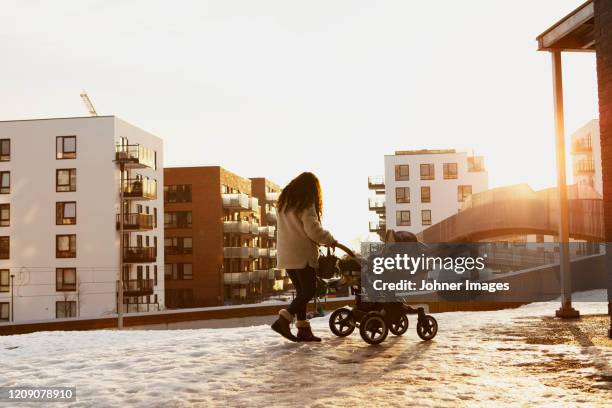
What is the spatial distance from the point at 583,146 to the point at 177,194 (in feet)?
134

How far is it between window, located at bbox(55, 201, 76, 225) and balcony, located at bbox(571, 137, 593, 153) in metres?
49.0

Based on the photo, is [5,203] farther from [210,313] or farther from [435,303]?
[435,303]

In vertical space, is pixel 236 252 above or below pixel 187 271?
above

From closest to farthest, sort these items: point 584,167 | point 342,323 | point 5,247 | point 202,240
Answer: point 342,323 < point 5,247 < point 202,240 < point 584,167

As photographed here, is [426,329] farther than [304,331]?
Yes

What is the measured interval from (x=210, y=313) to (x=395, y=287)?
1415 inches

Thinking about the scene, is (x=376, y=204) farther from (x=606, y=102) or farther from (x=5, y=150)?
(x=606, y=102)

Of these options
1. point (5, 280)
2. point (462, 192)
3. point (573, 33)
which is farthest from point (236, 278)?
point (573, 33)

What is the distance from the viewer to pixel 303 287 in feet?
26.0

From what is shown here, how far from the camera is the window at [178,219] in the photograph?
227 feet

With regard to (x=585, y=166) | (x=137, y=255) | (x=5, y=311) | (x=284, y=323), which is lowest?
(x=5, y=311)

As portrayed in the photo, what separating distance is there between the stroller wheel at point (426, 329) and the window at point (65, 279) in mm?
46485

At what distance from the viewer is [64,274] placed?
169 ft

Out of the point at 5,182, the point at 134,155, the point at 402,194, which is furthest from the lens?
the point at 402,194
